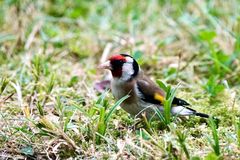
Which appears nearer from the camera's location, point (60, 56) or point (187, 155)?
point (187, 155)

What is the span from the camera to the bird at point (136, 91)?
3.04 meters

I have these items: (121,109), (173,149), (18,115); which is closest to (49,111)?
(18,115)

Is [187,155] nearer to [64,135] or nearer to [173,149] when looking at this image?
[173,149]

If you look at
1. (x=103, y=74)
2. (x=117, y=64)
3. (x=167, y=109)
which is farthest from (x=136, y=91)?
(x=103, y=74)

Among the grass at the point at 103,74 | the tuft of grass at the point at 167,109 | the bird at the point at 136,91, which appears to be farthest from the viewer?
the bird at the point at 136,91

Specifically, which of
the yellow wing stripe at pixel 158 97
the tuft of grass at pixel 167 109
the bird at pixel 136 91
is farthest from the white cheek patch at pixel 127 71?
the tuft of grass at pixel 167 109

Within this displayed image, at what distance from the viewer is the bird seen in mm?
3039

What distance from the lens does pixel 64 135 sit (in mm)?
2596

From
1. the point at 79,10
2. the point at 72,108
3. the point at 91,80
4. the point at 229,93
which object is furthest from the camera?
the point at 79,10

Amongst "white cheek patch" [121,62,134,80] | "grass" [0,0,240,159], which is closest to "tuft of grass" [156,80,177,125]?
"grass" [0,0,240,159]

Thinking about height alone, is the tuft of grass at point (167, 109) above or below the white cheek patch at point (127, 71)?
below

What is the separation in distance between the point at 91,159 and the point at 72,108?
0.54 meters

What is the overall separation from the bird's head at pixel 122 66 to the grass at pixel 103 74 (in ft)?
0.63

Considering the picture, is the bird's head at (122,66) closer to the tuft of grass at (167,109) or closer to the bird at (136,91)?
the bird at (136,91)
